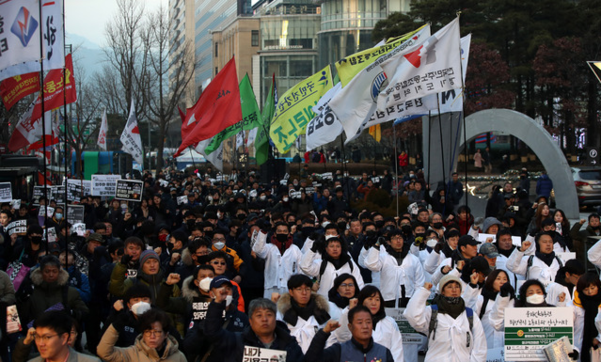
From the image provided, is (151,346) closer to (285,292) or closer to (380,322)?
(285,292)

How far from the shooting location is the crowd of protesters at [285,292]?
19.2ft

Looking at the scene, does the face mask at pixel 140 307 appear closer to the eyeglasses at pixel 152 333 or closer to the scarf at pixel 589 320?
the eyeglasses at pixel 152 333

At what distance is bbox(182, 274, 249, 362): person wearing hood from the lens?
595 cm

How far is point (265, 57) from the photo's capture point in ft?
264

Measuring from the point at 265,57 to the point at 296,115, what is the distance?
63198mm

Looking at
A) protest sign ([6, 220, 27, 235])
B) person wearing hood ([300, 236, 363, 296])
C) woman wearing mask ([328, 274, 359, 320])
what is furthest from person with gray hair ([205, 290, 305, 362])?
protest sign ([6, 220, 27, 235])

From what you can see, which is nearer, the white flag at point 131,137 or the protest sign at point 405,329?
the protest sign at point 405,329

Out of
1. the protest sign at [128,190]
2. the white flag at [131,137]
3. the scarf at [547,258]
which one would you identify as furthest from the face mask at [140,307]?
the white flag at [131,137]

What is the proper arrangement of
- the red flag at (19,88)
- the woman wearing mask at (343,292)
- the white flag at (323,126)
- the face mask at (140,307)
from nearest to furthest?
the face mask at (140,307) < the woman wearing mask at (343,292) < the red flag at (19,88) < the white flag at (323,126)

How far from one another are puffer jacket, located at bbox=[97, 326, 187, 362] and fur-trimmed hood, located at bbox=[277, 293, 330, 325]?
954 mm

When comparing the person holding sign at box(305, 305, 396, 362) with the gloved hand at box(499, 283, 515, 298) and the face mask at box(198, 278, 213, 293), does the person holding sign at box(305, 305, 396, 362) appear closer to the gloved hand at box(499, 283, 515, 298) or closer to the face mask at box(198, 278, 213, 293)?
the face mask at box(198, 278, 213, 293)

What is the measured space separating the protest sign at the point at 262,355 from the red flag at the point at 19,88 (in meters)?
11.4

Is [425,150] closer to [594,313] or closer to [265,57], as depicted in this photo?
[594,313]

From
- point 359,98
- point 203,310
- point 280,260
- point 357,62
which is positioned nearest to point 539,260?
point 280,260
